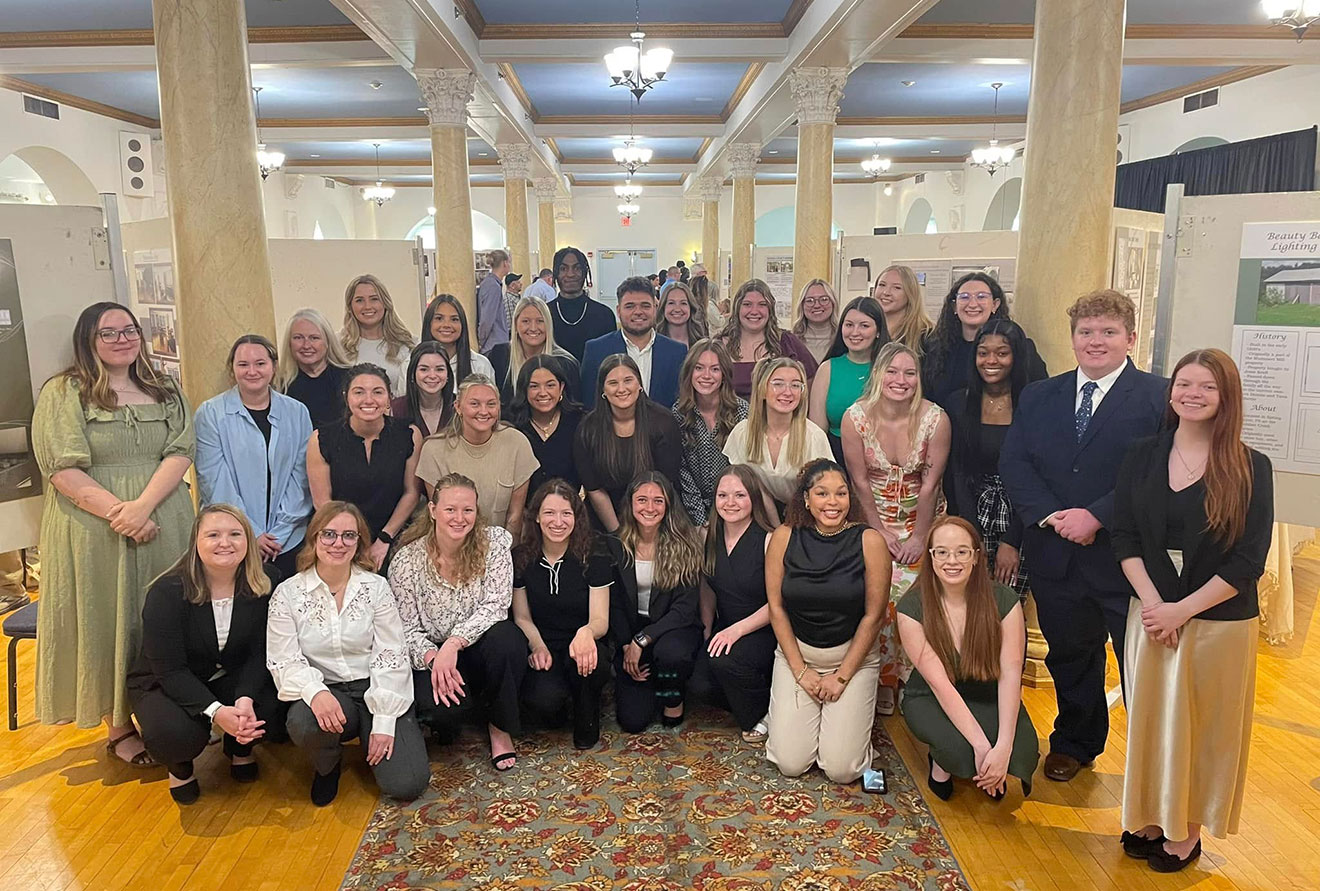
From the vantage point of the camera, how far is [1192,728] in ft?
9.73

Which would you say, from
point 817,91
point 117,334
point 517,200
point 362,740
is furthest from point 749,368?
point 517,200

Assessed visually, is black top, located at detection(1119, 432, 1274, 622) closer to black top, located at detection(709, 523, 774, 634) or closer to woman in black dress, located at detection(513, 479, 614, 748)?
black top, located at detection(709, 523, 774, 634)

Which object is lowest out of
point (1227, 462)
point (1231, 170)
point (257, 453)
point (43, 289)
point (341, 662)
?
point (341, 662)

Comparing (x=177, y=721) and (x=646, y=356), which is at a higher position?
(x=646, y=356)

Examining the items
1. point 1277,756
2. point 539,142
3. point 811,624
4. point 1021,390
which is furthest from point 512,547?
point 539,142

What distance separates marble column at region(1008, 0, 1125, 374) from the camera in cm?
412

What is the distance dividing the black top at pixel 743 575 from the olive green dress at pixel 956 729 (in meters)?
0.69

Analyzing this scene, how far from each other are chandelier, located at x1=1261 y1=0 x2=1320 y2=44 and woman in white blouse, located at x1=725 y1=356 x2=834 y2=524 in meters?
6.49

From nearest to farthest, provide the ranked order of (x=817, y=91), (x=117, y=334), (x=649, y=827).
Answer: (x=649, y=827) → (x=117, y=334) → (x=817, y=91)

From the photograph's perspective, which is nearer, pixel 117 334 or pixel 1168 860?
pixel 1168 860

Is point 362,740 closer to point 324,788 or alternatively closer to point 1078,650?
point 324,788

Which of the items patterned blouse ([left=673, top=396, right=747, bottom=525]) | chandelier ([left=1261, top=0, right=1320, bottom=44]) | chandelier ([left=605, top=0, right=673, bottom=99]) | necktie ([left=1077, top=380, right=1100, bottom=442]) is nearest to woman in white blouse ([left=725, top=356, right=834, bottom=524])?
patterned blouse ([left=673, top=396, right=747, bottom=525])

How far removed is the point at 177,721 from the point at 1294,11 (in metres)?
9.61

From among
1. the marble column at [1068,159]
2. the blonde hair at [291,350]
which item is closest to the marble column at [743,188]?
Result: the marble column at [1068,159]
